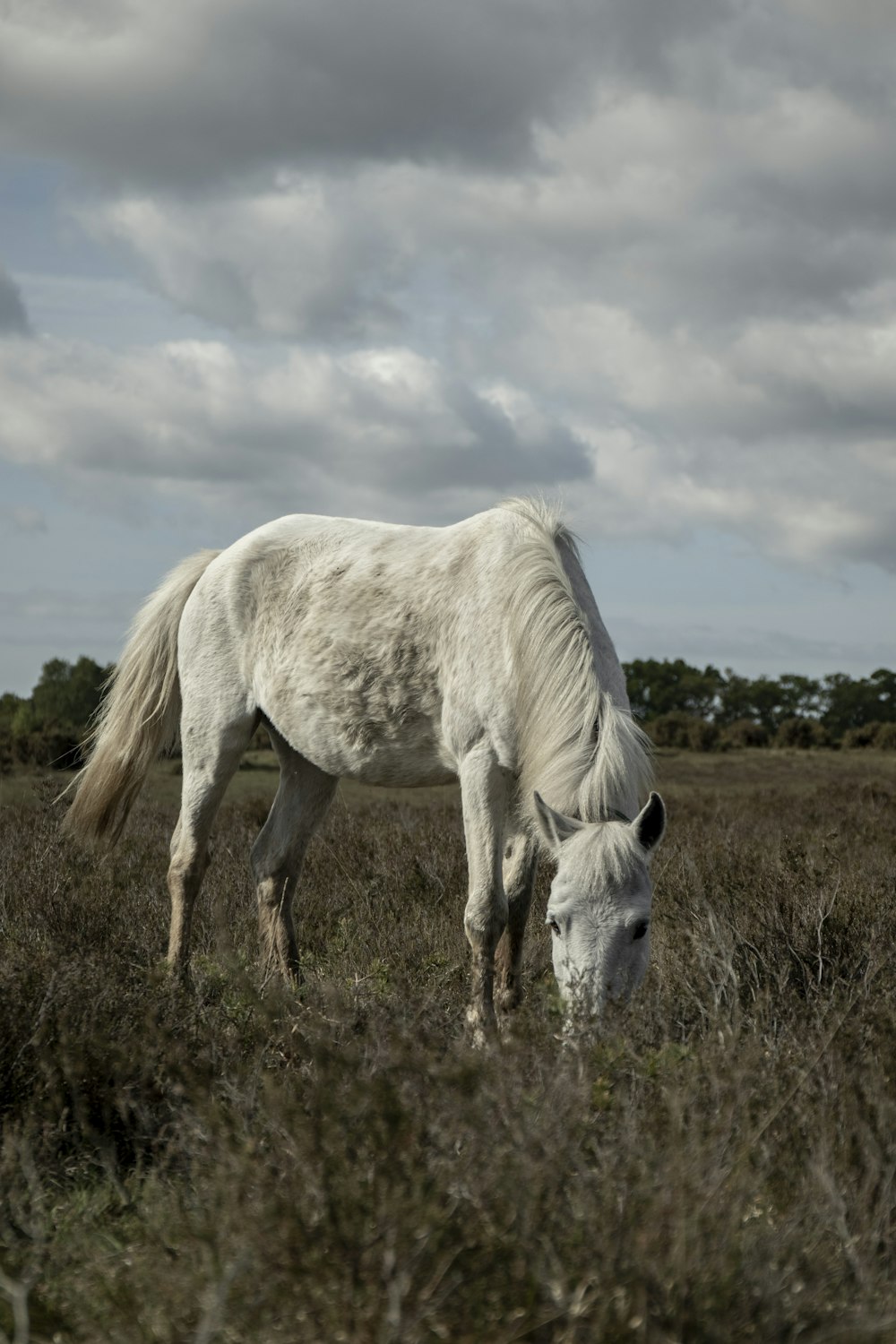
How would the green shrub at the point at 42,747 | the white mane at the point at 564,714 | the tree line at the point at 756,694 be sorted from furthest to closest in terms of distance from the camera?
the tree line at the point at 756,694, the green shrub at the point at 42,747, the white mane at the point at 564,714

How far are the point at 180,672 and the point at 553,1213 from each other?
14.6ft

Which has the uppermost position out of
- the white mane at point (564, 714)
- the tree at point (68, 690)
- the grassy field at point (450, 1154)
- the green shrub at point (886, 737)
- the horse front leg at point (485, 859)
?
the tree at point (68, 690)

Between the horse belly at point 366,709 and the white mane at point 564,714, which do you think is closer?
the white mane at point 564,714

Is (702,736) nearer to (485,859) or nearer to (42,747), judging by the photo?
(42,747)

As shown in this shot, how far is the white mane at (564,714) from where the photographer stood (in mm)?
4051

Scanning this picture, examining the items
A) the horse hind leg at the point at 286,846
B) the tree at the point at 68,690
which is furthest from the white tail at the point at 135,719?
the tree at the point at 68,690

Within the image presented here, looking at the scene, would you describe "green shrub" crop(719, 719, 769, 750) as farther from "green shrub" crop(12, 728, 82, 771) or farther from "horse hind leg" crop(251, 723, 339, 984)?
"horse hind leg" crop(251, 723, 339, 984)

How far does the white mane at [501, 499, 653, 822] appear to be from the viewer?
405 centimetres

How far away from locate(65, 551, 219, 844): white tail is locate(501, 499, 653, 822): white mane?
7.60ft

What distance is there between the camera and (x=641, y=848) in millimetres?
3711

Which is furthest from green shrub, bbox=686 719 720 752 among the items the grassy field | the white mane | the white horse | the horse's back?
the white mane

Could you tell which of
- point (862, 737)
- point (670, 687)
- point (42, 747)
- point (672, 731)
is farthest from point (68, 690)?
point (670, 687)

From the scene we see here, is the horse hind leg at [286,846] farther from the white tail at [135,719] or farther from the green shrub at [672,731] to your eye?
the green shrub at [672,731]

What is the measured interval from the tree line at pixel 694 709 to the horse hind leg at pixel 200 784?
57 cm
